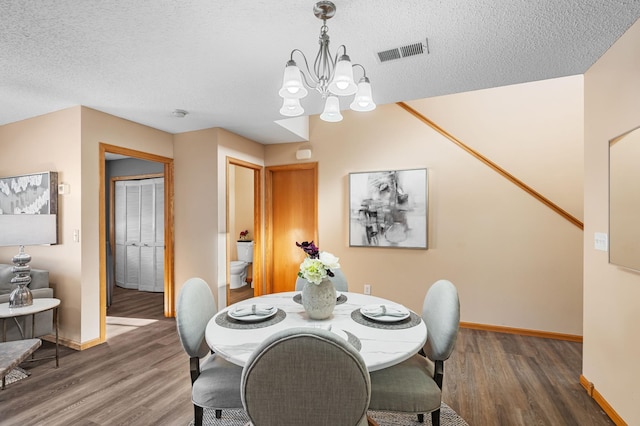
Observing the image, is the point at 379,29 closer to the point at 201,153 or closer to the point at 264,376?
the point at 264,376

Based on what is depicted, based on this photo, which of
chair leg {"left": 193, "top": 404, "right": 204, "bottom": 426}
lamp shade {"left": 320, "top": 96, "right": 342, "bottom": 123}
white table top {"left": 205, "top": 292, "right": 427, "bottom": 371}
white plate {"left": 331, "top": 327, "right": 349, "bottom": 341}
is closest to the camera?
white table top {"left": 205, "top": 292, "right": 427, "bottom": 371}

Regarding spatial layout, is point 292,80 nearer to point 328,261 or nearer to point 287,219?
point 328,261

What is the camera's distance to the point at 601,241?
2.12 metres

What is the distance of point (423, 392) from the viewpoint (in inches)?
57.7

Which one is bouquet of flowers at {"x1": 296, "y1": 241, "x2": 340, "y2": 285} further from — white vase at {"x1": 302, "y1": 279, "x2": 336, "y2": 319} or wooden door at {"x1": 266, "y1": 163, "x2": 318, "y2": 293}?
wooden door at {"x1": 266, "y1": 163, "x2": 318, "y2": 293}

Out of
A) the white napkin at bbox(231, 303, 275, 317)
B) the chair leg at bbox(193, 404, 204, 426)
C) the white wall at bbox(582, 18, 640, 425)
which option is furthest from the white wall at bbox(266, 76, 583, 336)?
the chair leg at bbox(193, 404, 204, 426)

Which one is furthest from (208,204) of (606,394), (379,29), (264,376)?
(606,394)

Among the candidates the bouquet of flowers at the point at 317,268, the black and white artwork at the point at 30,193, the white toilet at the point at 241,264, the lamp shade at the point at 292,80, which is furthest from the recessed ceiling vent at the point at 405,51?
the white toilet at the point at 241,264

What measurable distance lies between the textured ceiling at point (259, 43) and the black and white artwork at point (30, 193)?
76 cm

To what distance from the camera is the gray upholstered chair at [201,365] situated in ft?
4.85

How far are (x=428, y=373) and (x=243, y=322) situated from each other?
100 centimetres

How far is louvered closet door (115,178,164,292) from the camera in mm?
5156

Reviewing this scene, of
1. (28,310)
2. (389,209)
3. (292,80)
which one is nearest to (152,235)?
(28,310)

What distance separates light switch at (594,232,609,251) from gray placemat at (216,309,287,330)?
212 cm
